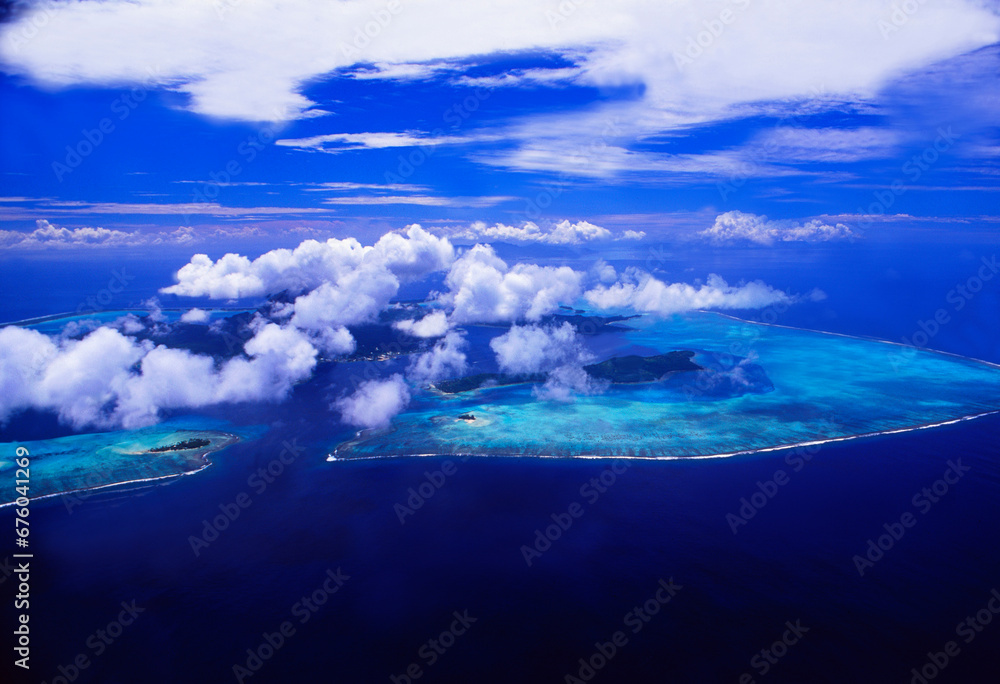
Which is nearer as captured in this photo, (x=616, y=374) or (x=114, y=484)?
(x=114, y=484)

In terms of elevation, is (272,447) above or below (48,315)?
below

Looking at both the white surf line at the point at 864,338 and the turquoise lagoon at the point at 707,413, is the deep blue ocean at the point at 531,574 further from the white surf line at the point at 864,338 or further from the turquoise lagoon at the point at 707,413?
the white surf line at the point at 864,338

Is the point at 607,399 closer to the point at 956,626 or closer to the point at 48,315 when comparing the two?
the point at 956,626

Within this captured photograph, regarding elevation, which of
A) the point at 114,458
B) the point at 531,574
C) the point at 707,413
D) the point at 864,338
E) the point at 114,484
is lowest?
the point at 531,574

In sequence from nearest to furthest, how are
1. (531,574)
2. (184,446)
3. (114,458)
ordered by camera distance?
1. (531,574)
2. (114,458)
3. (184,446)

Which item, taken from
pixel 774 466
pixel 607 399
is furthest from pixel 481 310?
pixel 774 466

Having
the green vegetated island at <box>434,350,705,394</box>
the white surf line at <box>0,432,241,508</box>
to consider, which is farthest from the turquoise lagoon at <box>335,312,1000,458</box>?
the white surf line at <box>0,432,241,508</box>

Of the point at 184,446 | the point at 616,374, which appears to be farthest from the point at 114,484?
the point at 616,374

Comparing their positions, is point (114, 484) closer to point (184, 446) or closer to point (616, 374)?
point (184, 446)
